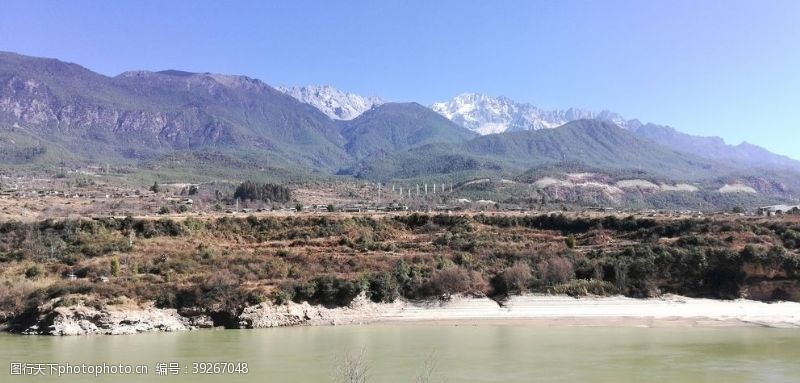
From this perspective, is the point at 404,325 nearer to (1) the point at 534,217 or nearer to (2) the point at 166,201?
(1) the point at 534,217

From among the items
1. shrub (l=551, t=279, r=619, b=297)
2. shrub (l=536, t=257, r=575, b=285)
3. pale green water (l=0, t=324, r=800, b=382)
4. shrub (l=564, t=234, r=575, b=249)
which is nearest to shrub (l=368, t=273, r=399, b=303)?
pale green water (l=0, t=324, r=800, b=382)

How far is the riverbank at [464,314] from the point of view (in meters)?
37.3

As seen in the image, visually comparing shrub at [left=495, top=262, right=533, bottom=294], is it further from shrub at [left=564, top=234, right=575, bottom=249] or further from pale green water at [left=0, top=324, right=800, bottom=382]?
shrub at [left=564, top=234, right=575, bottom=249]

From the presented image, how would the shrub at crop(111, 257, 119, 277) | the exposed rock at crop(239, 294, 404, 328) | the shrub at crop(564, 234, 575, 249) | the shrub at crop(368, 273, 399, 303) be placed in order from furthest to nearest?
the shrub at crop(564, 234, 575, 249)
the shrub at crop(111, 257, 119, 277)
the shrub at crop(368, 273, 399, 303)
the exposed rock at crop(239, 294, 404, 328)

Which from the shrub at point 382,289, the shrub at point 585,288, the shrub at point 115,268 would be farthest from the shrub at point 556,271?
the shrub at point 115,268

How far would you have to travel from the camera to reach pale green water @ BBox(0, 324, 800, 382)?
2588cm

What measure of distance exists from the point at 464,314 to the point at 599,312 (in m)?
8.92

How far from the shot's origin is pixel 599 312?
1636 inches

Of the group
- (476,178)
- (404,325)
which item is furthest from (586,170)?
(404,325)

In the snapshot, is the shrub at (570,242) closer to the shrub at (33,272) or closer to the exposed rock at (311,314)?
the exposed rock at (311,314)

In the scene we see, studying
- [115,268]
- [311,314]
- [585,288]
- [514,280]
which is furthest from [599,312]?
[115,268]

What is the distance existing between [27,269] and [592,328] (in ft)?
129

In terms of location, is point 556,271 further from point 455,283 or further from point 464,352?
point 464,352

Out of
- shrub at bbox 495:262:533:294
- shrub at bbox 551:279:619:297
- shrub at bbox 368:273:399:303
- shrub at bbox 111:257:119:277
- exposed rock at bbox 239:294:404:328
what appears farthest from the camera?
shrub at bbox 495:262:533:294
